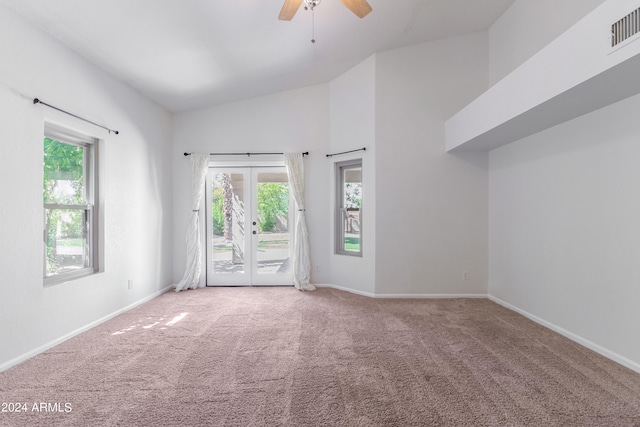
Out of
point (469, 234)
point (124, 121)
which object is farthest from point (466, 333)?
point (124, 121)

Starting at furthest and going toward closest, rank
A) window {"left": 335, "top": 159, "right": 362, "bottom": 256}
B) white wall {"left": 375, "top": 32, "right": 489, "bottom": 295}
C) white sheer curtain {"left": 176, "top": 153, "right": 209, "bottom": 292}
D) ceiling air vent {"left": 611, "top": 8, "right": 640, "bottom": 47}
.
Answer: white sheer curtain {"left": 176, "top": 153, "right": 209, "bottom": 292}, window {"left": 335, "top": 159, "right": 362, "bottom": 256}, white wall {"left": 375, "top": 32, "right": 489, "bottom": 295}, ceiling air vent {"left": 611, "top": 8, "right": 640, "bottom": 47}

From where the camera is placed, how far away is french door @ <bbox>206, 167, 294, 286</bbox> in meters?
5.24

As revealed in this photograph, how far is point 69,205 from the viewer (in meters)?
3.25

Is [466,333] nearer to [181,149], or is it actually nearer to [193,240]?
[193,240]

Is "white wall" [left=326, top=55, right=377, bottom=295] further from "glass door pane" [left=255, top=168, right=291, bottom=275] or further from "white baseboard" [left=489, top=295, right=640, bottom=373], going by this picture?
"white baseboard" [left=489, top=295, right=640, bottom=373]

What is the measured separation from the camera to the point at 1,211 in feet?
8.10

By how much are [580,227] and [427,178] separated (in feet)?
6.14

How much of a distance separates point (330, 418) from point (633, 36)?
2.77m

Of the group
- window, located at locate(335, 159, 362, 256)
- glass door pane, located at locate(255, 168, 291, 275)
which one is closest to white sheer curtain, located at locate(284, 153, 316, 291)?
glass door pane, located at locate(255, 168, 291, 275)

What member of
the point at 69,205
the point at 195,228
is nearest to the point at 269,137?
the point at 195,228

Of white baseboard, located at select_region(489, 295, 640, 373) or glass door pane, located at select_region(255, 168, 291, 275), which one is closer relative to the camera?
white baseboard, located at select_region(489, 295, 640, 373)

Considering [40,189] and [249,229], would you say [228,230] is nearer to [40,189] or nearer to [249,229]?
[249,229]

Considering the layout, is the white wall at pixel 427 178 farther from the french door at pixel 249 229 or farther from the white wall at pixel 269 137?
the french door at pixel 249 229

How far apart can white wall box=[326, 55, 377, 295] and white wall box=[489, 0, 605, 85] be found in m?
1.64
